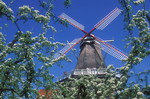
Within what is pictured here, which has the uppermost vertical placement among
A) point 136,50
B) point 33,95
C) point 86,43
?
point 86,43

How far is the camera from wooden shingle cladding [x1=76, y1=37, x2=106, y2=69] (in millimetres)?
Result: 43444

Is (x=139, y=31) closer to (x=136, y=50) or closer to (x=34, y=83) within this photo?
(x=136, y=50)

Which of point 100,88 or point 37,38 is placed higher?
point 37,38

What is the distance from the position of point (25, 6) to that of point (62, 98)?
9.57 meters

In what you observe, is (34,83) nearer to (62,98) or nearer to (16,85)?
(16,85)

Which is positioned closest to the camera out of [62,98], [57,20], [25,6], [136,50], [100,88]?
[57,20]

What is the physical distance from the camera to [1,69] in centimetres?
1252

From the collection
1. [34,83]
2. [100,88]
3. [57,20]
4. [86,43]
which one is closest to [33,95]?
[34,83]

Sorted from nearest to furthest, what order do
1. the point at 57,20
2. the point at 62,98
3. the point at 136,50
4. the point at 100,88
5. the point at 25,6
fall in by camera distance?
the point at 57,20 → the point at 25,6 → the point at 136,50 → the point at 100,88 → the point at 62,98

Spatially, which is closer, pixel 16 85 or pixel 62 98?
pixel 16 85

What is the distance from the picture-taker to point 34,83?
14.3 m

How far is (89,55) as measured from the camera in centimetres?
4553

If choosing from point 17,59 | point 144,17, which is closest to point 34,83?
point 17,59

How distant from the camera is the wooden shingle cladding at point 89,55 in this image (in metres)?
43.4
